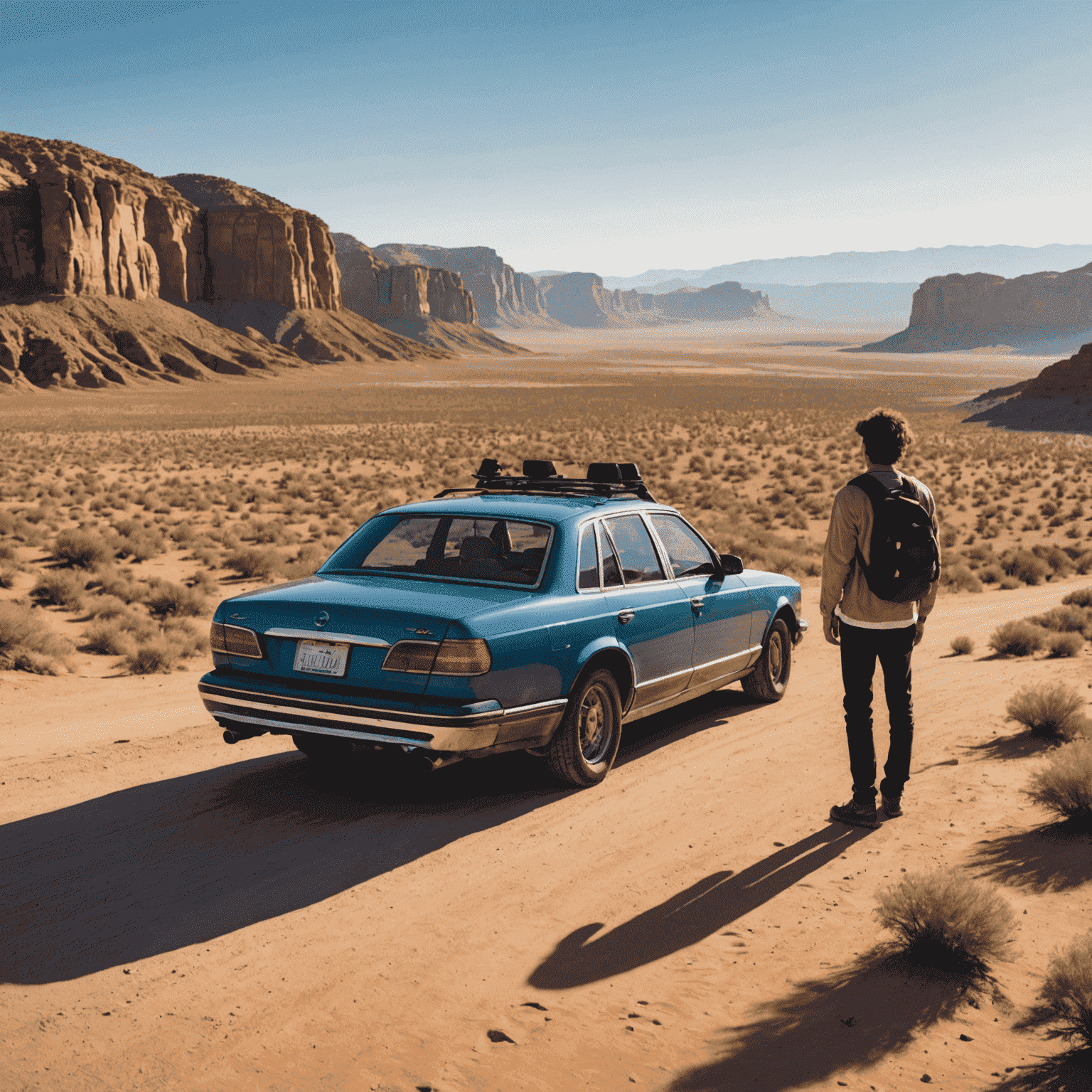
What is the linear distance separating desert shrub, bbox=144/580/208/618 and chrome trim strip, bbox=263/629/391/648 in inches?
315

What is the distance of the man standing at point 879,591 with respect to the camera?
17.1 feet

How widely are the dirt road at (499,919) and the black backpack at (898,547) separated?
125 cm

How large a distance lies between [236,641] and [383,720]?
3.41 ft

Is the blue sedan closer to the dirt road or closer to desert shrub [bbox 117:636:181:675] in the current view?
the dirt road

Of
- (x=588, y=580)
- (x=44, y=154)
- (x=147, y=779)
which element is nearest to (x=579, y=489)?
(x=588, y=580)

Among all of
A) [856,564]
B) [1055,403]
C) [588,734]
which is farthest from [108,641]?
[1055,403]

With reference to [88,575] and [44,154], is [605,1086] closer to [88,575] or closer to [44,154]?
[88,575]

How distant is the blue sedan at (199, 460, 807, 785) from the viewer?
518 cm

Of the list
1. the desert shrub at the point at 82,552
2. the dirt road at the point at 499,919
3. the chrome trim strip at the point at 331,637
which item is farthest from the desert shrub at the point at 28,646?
the desert shrub at the point at 82,552

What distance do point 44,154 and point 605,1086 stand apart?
142 meters

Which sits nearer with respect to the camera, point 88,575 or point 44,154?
point 88,575

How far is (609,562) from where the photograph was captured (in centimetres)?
629

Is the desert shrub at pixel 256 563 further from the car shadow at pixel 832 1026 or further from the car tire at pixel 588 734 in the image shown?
the car shadow at pixel 832 1026

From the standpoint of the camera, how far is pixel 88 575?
14.6 meters
